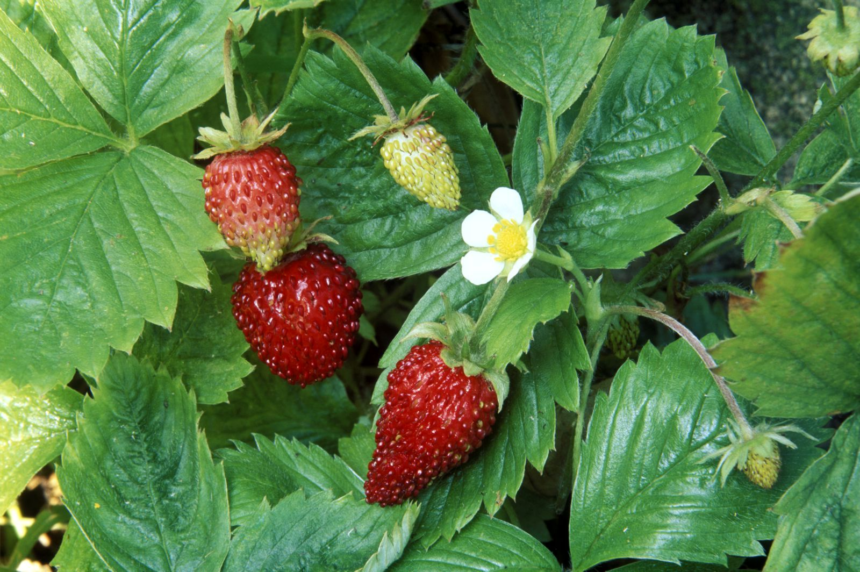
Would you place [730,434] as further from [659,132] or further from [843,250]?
[659,132]

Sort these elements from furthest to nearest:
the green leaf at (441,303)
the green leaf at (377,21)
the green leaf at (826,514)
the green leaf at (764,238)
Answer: the green leaf at (377,21) → the green leaf at (441,303) → the green leaf at (764,238) → the green leaf at (826,514)

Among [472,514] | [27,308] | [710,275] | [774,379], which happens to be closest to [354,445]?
[472,514]

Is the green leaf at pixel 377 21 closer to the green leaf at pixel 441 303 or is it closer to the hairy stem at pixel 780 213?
the green leaf at pixel 441 303

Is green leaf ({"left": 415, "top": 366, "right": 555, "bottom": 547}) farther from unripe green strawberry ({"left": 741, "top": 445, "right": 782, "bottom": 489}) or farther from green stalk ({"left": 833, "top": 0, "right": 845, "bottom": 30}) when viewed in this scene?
green stalk ({"left": 833, "top": 0, "right": 845, "bottom": 30})

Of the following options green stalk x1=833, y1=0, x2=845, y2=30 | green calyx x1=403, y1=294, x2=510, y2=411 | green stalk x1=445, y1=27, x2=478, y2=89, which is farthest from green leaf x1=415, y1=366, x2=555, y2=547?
green stalk x1=445, y1=27, x2=478, y2=89

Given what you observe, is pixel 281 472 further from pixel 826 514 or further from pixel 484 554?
pixel 826 514

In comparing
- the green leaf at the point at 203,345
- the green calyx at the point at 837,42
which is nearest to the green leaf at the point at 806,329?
the green calyx at the point at 837,42

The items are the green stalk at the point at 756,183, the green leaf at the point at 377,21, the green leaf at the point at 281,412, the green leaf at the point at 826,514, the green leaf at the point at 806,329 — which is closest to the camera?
the green leaf at the point at 806,329

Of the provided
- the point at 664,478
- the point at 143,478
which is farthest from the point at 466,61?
the point at 143,478
